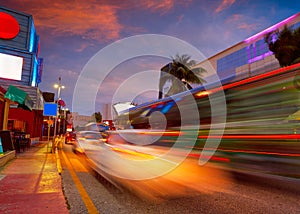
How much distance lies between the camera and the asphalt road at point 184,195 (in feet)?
14.8

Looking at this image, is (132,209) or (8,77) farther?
(8,77)

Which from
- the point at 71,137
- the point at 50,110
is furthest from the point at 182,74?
the point at 50,110

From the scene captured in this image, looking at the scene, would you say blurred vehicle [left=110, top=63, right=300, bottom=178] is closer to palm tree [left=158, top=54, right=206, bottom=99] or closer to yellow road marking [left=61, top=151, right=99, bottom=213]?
yellow road marking [left=61, top=151, right=99, bottom=213]

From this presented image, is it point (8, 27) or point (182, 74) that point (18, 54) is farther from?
point (182, 74)

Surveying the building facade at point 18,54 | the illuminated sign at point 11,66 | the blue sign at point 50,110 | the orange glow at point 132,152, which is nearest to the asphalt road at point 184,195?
the orange glow at point 132,152

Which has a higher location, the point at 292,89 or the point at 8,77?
the point at 8,77

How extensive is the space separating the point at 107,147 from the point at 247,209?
9307 mm

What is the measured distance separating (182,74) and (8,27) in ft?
77.3

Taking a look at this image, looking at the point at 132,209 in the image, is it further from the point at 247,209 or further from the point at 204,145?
the point at 204,145

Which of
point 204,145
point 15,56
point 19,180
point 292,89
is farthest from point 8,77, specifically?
point 292,89

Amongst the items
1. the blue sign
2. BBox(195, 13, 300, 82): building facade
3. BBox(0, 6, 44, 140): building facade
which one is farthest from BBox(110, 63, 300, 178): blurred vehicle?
BBox(0, 6, 44, 140): building facade

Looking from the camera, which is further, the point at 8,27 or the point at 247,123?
the point at 8,27

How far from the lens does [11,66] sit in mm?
32438

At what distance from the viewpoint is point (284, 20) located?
3106 centimetres
